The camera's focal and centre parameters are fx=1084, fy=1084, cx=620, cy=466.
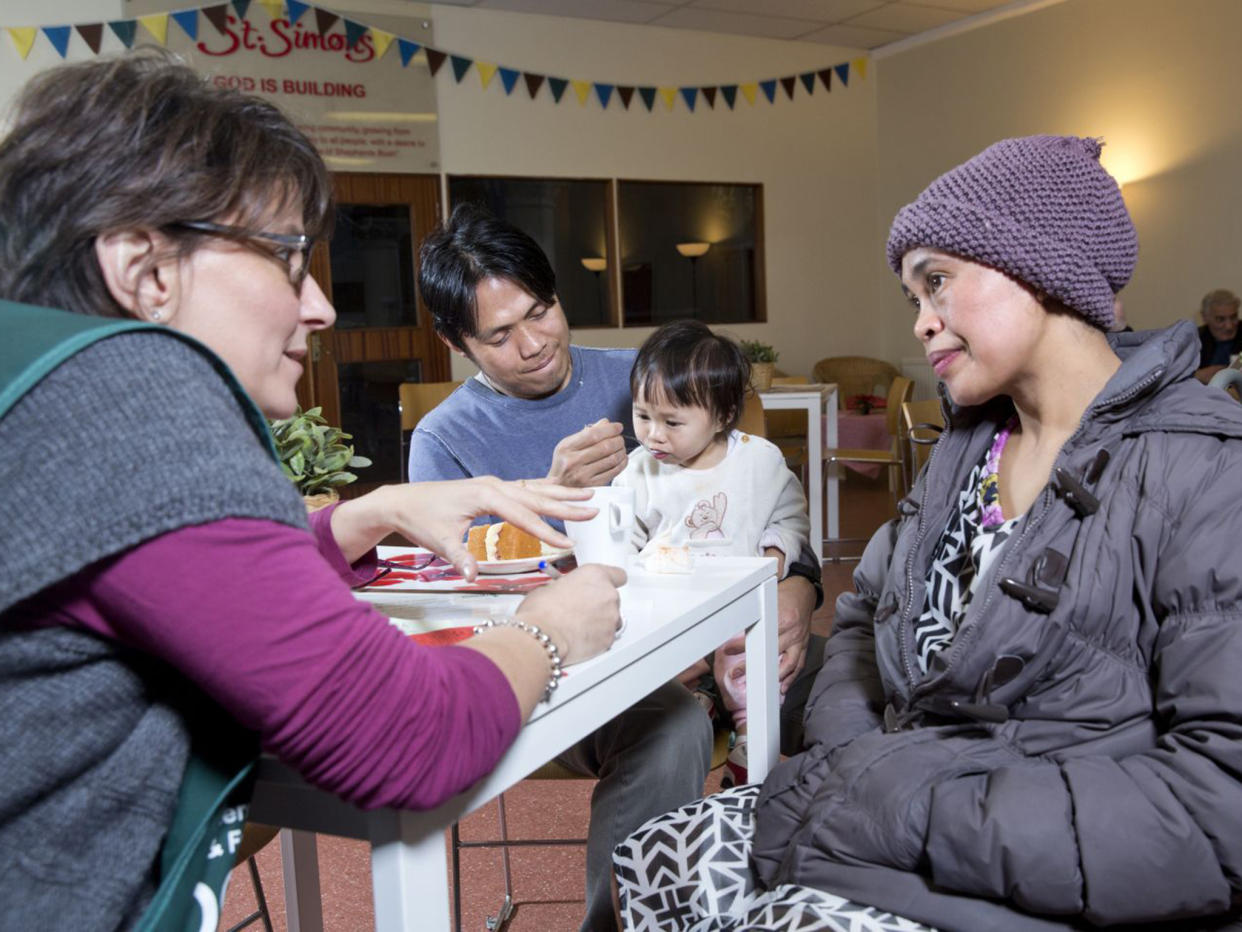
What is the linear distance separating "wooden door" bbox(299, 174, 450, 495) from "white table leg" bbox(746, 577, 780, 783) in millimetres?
6145

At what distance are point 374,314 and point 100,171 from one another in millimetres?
7057

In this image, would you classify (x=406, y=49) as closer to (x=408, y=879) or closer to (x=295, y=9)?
(x=295, y=9)

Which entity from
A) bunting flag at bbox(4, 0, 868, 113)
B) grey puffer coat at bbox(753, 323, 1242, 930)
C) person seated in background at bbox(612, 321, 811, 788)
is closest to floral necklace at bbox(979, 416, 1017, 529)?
grey puffer coat at bbox(753, 323, 1242, 930)

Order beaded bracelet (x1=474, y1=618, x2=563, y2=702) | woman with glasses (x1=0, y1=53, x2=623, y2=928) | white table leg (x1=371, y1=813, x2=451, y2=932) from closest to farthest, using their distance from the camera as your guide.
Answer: woman with glasses (x1=0, y1=53, x2=623, y2=928) < white table leg (x1=371, y1=813, x2=451, y2=932) < beaded bracelet (x1=474, y1=618, x2=563, y2=702)

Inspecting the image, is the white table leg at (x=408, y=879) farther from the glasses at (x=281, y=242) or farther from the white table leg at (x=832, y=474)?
the white table leg at (x=832, y=474)

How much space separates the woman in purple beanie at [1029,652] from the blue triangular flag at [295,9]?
6733mm

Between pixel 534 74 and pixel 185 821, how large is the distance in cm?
783

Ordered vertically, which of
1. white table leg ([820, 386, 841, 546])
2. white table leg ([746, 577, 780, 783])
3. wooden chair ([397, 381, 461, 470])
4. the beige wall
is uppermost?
the beige wall

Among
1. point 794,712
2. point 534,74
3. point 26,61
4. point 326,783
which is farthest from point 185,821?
point 534,74

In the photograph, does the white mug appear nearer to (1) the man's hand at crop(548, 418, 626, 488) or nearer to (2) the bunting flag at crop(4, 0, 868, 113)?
(1) the man's hand at crop(548, 418, 626, 488)

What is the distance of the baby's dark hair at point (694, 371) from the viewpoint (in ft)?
7.49

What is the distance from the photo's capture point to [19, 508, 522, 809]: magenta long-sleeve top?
28.0 inches

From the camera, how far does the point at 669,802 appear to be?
64.0 inches

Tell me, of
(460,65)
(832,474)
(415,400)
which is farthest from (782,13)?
(415,400)
